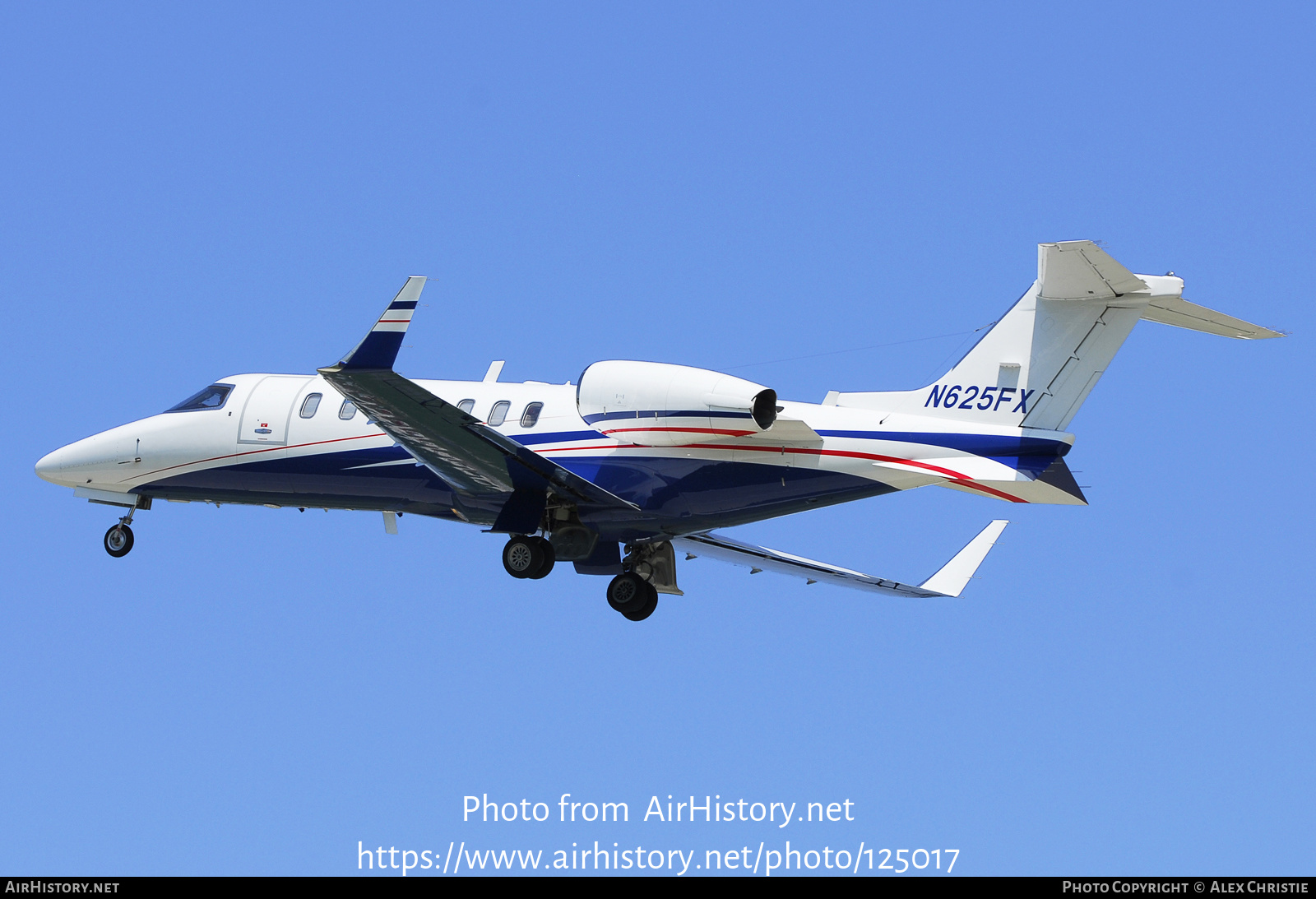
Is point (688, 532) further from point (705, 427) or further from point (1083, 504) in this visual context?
point (1083, 504)

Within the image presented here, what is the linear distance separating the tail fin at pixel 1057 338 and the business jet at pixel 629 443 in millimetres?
22

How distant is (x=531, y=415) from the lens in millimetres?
21156

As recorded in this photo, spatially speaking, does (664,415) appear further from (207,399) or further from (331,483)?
(207,399)

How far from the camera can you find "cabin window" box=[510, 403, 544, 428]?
21078 millimetres

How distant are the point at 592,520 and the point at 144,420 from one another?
7529 millimetres

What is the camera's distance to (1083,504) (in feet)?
58.9

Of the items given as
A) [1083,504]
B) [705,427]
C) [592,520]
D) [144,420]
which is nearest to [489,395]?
[592,520]

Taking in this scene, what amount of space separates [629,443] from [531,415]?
5.68 feet

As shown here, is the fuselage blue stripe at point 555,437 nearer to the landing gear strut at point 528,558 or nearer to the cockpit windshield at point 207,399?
the landing gear strut at point 528,558

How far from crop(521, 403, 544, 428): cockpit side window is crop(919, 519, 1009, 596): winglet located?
6.95 meters

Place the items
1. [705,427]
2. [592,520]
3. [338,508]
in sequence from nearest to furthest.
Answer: [705,427]
[592,520]
[338,508]

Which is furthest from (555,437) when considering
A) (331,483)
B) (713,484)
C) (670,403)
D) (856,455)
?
(856,455)

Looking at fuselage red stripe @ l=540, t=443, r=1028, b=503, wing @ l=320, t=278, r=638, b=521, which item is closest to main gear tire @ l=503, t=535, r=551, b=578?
wing @ l=320, t=278, r=638, b=521

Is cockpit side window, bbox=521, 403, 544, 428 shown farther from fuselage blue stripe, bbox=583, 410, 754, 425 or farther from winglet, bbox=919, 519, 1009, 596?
winglet, bbox=919, 519, 1009, 596
